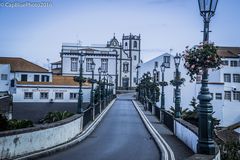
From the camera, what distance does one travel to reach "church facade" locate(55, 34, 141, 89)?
→ 268 ft

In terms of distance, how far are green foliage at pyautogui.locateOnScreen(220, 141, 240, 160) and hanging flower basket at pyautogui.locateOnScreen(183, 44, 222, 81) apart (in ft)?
10.6

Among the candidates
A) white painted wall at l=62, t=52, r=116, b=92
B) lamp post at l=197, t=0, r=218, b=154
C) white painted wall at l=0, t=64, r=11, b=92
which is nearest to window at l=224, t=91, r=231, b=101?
white painted wall at l=62, t=52, r=116, b=92

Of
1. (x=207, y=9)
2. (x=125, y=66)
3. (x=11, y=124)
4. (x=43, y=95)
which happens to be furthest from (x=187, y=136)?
(x=125, y=66)

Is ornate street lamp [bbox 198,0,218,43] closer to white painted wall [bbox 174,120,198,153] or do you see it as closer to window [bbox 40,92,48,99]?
white painted wall [bbox 174,120,198,153]

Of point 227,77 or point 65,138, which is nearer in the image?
point 65,138

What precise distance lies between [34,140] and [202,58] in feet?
19.2

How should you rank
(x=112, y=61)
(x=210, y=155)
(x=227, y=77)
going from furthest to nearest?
(x=112, y=61) < (x=227, y=77) < (x=210, y=155)

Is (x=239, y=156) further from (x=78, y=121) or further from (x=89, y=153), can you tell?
(x=78, y=121)

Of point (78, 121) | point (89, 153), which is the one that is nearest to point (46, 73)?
point (78, 121)

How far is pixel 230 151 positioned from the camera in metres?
10.7

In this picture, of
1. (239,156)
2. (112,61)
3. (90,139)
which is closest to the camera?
(239,156)

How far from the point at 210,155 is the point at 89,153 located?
19.0 ft

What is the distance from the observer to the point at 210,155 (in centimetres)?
778

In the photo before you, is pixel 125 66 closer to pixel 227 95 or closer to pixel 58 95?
pixel 58 95
